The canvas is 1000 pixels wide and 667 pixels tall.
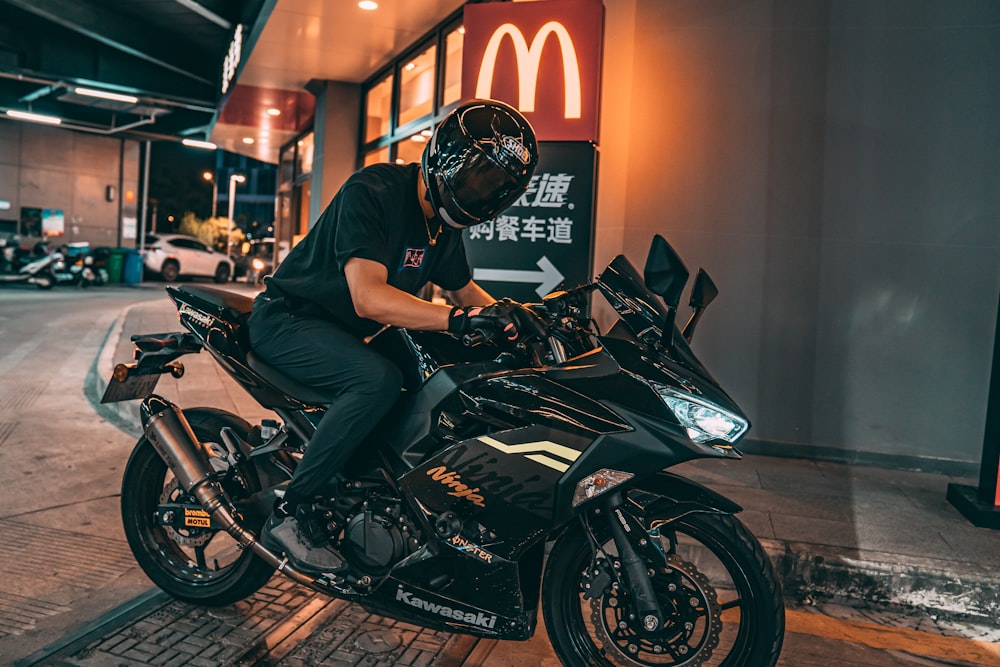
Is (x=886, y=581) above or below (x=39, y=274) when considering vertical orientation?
below

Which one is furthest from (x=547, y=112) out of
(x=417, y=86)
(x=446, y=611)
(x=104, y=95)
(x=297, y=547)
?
(x=104, y=95)

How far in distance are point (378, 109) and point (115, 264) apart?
55.2 feet

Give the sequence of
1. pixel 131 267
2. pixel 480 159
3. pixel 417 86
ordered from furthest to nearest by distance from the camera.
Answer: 1. pixel 131 267
2. pixel 417 86
3. pixel 480 159

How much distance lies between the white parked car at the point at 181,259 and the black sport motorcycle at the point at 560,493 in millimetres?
27259

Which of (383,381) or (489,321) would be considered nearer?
(489,321)

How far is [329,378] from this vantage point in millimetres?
2924

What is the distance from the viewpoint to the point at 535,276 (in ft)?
20.3

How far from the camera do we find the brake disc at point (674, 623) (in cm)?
253

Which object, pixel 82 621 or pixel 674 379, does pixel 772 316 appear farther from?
pixel 82 621

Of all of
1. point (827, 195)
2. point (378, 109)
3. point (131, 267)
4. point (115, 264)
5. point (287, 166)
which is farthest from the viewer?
point (131, 267)

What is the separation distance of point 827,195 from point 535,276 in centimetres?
217

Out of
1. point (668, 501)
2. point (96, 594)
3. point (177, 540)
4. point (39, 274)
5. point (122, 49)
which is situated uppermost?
point (122, 49)

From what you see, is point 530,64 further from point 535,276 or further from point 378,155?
point 378,155

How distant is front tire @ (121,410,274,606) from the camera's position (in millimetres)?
3326
